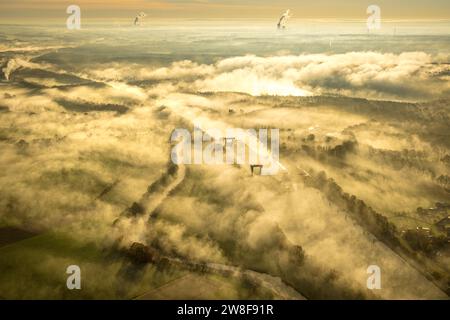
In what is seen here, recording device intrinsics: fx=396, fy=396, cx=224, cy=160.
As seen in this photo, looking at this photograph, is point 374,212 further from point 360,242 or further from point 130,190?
point 130,190

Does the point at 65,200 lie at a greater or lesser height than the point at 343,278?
greater

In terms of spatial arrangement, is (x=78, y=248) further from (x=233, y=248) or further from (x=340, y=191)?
(x=340, y=191)

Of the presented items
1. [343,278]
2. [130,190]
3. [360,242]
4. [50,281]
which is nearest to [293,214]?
[360,242]

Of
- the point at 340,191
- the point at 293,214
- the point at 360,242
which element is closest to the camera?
the point at 360,242

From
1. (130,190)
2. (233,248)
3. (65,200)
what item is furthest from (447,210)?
(65,200)

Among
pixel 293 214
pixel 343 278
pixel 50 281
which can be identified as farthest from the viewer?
pixel 293 214

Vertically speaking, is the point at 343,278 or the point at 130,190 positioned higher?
the point at 130,190

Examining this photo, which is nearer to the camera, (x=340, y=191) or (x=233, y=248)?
(x=233, y=248)

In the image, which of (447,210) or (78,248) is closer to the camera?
(78,248)
